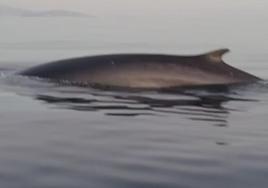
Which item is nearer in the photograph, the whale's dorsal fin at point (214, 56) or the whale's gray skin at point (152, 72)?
the whale's dorsal fin at point (214, 56)

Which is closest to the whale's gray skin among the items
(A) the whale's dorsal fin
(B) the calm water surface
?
(A) the whale's dorsal fin

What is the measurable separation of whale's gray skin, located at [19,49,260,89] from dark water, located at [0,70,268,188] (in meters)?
0.57

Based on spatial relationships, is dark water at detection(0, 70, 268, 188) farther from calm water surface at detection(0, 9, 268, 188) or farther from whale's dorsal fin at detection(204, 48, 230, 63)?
whale's dorsal fin at detection(204, 48, 230, 63)

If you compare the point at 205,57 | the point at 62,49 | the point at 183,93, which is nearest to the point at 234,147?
the point at 183,93

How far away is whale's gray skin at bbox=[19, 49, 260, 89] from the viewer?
1261cm

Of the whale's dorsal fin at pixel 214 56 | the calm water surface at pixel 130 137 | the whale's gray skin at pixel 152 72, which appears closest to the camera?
the calm water surface at pixel 130 137

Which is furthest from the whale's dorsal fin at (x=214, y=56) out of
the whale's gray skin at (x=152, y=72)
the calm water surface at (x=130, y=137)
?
the calm water surface at (x=130, y=137)

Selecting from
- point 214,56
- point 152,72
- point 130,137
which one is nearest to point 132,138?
point 130,137

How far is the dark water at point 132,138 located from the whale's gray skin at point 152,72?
566 mm

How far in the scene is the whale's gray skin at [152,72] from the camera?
1261cm

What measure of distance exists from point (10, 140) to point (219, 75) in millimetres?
5668

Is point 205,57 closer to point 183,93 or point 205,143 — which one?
point 183,93

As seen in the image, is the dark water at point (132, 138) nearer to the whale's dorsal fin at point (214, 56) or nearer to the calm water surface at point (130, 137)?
the calm water surface at point (130, 137)

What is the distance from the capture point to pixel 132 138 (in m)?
8.13
